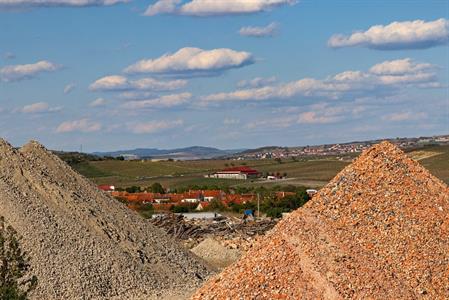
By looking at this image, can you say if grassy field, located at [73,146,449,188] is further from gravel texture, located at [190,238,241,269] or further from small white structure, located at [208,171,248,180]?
gravel texture, located at [190,238,241,269]

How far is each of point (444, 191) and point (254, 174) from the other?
106452mm

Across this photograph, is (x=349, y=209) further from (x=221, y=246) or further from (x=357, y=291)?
(x=221, y=246)

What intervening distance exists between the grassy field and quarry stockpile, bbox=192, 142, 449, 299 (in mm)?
75868

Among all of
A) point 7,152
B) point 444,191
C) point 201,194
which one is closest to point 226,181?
point 201,194

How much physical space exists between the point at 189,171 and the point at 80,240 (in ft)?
340

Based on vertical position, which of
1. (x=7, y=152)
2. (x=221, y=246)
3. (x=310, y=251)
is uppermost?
(x=7, y=152)

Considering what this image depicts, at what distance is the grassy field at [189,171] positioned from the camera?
106m

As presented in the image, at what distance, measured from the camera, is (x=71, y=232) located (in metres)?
30.0

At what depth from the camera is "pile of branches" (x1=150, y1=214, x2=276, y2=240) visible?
49844mm

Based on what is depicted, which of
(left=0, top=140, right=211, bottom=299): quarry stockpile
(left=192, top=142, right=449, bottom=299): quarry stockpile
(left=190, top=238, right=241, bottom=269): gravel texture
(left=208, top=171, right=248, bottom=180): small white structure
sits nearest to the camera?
(left=192, top=142, right=449, bottom=299): quarry stockpile

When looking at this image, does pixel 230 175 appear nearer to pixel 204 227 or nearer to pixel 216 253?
pixel 204 227

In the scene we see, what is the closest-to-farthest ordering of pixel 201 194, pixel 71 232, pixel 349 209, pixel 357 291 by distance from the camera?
pixel 357 291
pixel 349 209
pixel 71 232
pixel 201 194

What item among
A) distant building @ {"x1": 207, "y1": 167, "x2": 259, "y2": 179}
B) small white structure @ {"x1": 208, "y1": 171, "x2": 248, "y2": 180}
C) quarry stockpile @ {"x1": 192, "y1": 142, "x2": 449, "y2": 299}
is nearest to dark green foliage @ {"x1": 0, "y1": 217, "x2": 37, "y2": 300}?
quarry stockpile @ {"x1": 192, "y1": 142, "x2": 449, "y2": 299}

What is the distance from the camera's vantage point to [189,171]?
13350 centimetres
